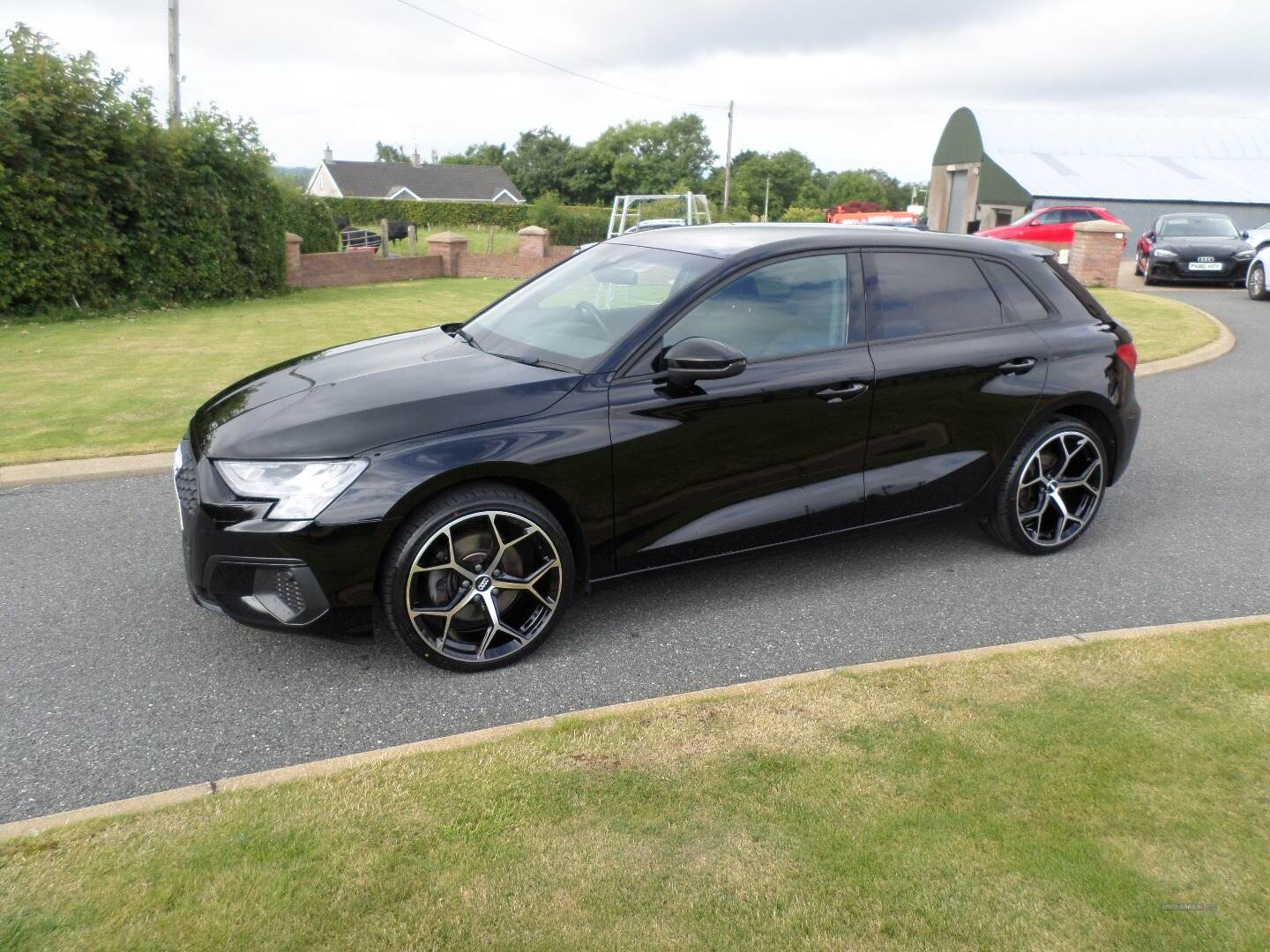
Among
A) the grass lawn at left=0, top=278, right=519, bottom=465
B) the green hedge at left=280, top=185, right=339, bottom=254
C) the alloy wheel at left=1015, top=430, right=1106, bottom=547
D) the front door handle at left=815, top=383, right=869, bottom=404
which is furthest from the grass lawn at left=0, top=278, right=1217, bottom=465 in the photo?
the alloy wheel at left=1015, top=430, right=1106, bottom=547

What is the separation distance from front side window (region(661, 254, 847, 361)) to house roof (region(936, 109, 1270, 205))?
1564 inches

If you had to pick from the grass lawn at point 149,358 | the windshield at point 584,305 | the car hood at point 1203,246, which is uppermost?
the car hood at point 1203,246

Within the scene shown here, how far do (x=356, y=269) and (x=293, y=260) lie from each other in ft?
9.07

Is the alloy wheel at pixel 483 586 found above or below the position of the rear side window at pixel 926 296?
below

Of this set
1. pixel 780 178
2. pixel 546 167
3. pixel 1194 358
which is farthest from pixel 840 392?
pixel 780 178

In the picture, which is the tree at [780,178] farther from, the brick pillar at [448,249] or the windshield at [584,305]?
the windshield at [584,305]

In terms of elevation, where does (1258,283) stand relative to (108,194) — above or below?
below

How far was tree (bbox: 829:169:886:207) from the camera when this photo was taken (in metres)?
119

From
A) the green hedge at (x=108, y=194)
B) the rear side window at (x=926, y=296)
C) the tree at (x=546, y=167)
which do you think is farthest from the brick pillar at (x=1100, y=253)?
the tree at (x=546, y=167)

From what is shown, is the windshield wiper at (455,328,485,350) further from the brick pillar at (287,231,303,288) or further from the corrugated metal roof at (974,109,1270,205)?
the corrugated metal roof at (974,109,1270,205)

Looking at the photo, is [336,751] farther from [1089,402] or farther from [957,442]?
[1089,402]

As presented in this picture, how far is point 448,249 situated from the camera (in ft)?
85.6

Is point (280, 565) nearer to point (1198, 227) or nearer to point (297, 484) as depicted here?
point (297, 484)

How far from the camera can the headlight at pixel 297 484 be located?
3633 mm
